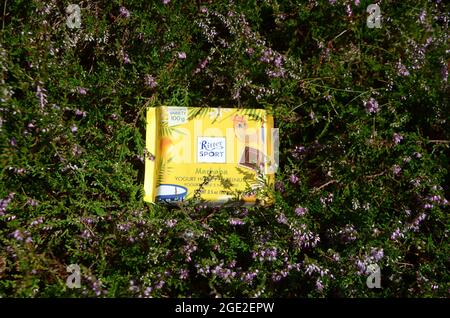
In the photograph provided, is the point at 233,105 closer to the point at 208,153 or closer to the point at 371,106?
the point at 208,153

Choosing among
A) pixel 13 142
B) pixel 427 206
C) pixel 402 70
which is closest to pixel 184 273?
pixel 13 142

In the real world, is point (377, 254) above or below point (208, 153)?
below

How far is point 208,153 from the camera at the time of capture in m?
2.83

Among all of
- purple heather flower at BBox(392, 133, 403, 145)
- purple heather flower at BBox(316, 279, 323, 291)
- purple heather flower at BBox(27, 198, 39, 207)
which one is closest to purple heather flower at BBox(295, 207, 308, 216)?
purple heather flower at BBox(316, 279, 323, 291)

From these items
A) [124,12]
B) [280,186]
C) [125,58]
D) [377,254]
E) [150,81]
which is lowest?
[377,254]

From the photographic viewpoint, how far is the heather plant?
8.28 ft

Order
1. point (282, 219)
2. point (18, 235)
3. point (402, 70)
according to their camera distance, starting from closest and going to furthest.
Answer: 1. point (18, 235)
2. point (282, 219)
3. point (402, 70)

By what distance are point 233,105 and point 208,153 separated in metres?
0.32

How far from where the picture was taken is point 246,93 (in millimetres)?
2877

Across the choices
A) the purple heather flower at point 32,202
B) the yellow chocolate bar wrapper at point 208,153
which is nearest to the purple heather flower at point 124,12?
the yellow chocolate bar wrapper at point 208,153

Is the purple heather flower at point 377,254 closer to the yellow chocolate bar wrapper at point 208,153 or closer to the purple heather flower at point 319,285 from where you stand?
the purple heather flower at point 319,285

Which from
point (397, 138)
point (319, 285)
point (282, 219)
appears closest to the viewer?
point (319, 285)

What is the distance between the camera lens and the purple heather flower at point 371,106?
108 inches
